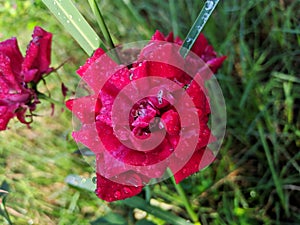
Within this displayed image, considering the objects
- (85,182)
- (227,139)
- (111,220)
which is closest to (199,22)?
(85,182)

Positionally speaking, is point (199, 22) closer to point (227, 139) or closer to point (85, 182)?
point (85, 182)

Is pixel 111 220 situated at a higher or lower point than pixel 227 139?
higher

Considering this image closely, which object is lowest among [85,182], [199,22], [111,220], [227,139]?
[227,139]

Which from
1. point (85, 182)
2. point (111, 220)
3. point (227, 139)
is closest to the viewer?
point (85, 182)

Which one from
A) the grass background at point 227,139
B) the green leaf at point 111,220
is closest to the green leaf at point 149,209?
the green leaf at point 111,220

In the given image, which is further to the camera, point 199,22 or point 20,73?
point 20,73

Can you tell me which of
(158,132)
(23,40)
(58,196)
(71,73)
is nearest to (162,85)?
(158,132)

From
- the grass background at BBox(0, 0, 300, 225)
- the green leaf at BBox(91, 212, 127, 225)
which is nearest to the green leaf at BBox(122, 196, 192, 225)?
the green leaf at BBox(91, 212, 127, 225)
